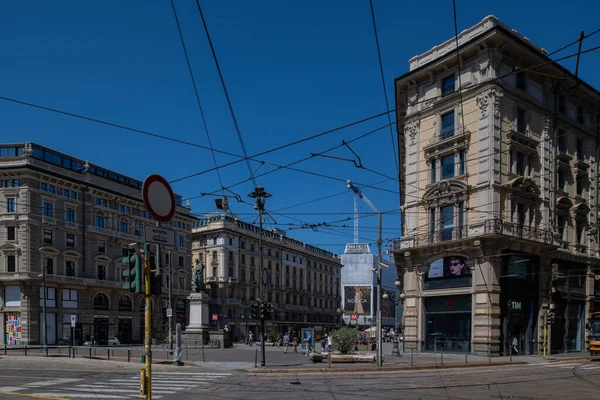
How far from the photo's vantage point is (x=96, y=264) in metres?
61.2

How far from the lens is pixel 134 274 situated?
23.0ft

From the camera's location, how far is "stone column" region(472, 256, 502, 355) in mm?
29578

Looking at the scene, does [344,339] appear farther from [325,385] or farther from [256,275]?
[256,275]

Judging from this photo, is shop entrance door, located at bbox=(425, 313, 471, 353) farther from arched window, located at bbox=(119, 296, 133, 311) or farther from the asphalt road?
arched window, located at bbox=(119, 296, 133, 311)

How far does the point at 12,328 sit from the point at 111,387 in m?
42.9

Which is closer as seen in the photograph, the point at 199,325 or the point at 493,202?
the point at 493,202

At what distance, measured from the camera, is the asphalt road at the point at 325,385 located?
45.9 ft

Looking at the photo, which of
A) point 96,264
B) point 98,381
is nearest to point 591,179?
point 98,381

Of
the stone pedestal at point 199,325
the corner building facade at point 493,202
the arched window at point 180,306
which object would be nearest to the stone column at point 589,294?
the corner building facade at point 493,202

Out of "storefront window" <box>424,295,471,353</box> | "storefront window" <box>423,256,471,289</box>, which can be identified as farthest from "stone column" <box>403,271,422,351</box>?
"storefront window" <box>423,256,471,289</box>

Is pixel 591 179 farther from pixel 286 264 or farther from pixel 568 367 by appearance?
pixel 286 264

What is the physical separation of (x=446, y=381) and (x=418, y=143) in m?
20.4

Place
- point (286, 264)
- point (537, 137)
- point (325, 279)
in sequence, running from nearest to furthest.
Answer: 1. point (537, 137)
2. point (286, 264)
3. point (325, 279)

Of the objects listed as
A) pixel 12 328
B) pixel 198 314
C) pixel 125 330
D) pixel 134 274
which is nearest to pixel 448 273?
pixel 198 314
